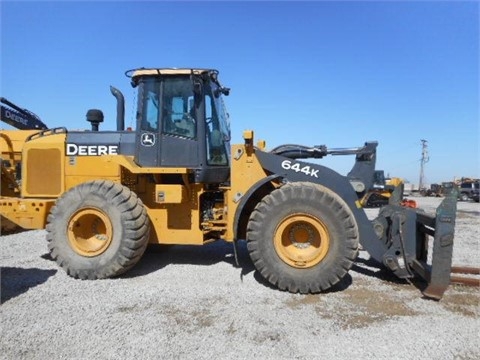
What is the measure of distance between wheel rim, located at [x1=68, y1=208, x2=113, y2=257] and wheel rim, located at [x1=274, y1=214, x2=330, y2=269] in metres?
2.48

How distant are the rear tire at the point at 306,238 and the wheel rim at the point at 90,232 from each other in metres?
2.15

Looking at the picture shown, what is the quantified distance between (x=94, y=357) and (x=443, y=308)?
375 centimetres

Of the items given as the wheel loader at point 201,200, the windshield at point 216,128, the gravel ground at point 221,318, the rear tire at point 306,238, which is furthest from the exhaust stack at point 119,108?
the rear tire at point 306,238

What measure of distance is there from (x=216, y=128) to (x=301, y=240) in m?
2.28

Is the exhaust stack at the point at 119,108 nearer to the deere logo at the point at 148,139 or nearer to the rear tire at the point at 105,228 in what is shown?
the deere logo at the point at 148,139

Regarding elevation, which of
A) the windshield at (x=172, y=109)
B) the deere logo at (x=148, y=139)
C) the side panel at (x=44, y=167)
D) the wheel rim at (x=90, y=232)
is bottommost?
the wheel rim at (x=90, y=232)

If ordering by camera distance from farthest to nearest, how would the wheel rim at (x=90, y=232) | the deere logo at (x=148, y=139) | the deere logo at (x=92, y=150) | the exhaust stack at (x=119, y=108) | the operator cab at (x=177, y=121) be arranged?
the exhaust stack at (x=119, y=108)
the deere logo at (x=92, y=150)
the deere logo at (x=148, y=139)
the operator cab at (x=177, y=121)
the wheel rim at (x=90, y=232)

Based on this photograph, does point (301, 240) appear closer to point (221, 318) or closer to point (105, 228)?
point (221, 318)

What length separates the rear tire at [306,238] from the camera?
4.91 metres

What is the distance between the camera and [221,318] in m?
4.16

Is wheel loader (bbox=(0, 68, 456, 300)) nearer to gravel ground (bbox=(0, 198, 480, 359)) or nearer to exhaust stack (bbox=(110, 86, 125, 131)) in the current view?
exhaust stack (bbox=(110, 86, 125, 131))

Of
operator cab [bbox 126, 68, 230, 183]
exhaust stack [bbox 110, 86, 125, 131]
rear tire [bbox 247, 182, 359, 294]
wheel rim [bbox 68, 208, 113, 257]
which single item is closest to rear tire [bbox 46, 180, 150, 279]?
wheel rim [bbox 68, 208, 113, 257]

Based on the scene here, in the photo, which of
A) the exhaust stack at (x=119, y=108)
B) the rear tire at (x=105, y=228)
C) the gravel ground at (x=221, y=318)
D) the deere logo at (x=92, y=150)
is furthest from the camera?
the exhaust stack at (x=119, y=108)

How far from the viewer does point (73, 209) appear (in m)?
5.74
